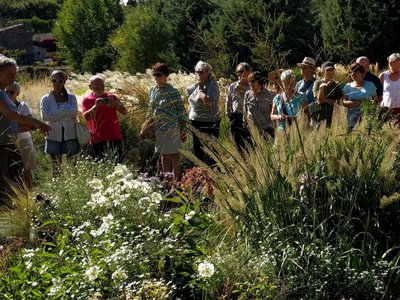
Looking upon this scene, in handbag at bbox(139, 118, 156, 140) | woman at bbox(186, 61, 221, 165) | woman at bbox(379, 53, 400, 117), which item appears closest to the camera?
handbag at bbox(139, 118, 156, 140)

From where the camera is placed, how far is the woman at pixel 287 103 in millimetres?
5359

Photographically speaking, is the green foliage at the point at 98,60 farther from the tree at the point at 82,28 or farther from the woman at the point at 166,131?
the woman at the point at 166,131

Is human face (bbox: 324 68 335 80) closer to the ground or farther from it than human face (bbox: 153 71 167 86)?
closer to the ground

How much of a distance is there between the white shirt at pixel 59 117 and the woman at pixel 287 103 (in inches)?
94.3

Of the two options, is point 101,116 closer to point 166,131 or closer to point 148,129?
point 148,129

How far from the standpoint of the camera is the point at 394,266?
379 cm

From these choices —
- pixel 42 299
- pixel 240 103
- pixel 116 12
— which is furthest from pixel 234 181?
pixel 116 12

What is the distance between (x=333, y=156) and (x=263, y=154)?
47 cm

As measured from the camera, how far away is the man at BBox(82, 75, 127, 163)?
785 centimetres

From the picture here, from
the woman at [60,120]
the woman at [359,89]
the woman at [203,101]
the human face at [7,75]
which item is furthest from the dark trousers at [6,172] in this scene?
the woman at [359,89]

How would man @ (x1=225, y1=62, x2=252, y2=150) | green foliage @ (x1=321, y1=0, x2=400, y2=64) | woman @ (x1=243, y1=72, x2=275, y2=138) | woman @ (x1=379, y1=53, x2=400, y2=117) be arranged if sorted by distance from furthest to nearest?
green foliage @ (x1=321, y1=0, x2=400, y2=64) < woman @ (x1=379, y1=53, x2=400, y2=117) < man @ (x1=225, y1=62, x2=252, y2=150) < woman @ (x1=243, y1=72, x2=275, y2=138)

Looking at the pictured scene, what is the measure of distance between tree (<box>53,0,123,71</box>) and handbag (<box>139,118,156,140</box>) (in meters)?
31.4

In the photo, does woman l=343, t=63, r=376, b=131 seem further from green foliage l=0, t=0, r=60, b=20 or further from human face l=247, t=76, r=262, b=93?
green foliage l=0, t=0, r=60, b=20

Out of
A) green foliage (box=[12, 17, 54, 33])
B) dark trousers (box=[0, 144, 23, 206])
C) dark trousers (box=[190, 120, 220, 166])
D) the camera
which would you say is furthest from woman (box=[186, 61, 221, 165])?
green foliage (box=[12, 17, 54, 33])
